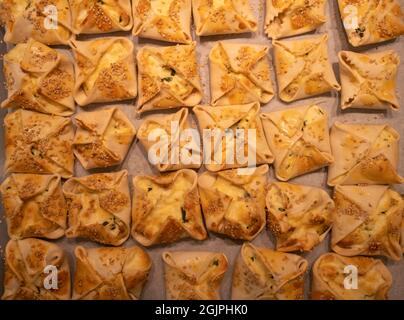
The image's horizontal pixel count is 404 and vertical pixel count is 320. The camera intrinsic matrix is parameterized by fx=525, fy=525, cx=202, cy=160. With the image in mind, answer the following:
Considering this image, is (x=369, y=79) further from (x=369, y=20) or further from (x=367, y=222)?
(x=367, y=222)

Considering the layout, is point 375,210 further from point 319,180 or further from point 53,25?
point 53,25

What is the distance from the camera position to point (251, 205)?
10.3ft

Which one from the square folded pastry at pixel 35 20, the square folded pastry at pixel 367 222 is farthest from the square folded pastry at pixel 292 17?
the square folded pastry at pixel 35 20

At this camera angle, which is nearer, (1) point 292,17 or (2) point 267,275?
(2) point 267,275

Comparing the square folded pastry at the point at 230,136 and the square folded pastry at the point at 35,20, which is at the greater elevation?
the square folded pastry at the point at 35,20

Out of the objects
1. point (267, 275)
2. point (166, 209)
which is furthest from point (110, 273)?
point (267, 275)

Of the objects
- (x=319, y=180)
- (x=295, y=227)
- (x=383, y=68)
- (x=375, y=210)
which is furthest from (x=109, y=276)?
(x=383, y=68)

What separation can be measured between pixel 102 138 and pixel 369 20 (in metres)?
1.78

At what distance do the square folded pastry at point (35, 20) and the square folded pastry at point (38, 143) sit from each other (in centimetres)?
47

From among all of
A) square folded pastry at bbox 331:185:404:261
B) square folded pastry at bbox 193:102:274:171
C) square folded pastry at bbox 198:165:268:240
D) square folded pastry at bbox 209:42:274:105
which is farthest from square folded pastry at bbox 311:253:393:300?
square folded pastry at bbox 209:42:274:105

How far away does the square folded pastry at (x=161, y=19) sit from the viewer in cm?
318

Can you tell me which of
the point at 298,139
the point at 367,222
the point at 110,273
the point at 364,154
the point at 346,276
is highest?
the point at 298,139

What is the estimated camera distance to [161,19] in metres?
3.17

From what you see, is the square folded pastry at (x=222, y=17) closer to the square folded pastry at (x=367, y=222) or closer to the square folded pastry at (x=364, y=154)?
the square folded pastry at (x=364, y=154)
